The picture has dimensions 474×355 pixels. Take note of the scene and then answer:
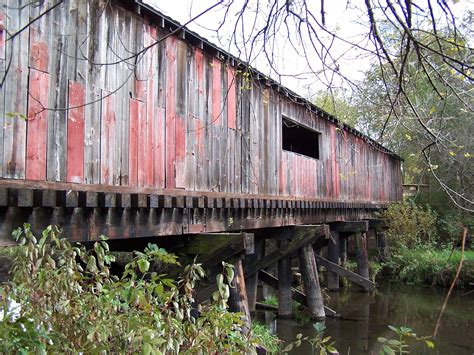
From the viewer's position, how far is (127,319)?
1.83 meters

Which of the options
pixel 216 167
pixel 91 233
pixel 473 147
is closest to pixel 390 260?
pixel 473 147

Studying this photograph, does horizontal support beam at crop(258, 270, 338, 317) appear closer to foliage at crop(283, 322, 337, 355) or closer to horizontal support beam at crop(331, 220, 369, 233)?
horizontal support beam at crop(331, 220, 369, 233)

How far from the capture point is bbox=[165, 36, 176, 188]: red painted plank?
17.1 ft

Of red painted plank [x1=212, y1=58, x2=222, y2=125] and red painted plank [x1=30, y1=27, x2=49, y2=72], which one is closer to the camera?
red painted plank [x1=30, y1=27, x2=49, y2=72]

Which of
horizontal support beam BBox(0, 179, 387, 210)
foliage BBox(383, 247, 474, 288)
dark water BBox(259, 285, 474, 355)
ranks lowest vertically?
dark water BBox(259, 285, 474, 355)

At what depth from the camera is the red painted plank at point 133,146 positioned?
463cm

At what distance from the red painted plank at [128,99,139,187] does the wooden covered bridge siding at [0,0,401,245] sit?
10 millimetres

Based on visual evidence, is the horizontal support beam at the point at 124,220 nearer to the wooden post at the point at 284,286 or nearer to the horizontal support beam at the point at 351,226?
the wooden post at the point at 284,286

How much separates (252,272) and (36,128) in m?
5.13

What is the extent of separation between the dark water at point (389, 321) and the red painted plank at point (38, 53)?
18.6 ft

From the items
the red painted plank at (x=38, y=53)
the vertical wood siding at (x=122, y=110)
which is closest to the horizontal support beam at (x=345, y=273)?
the vertical wood siding at (x=122, y=110)

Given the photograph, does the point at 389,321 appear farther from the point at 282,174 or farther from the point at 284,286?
the point at 282,174

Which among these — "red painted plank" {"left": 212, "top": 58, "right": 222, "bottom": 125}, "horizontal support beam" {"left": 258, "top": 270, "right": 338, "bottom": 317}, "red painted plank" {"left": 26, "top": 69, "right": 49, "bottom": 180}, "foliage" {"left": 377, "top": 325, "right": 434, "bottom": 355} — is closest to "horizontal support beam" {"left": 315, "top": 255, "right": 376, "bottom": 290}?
"horizontal support beam" {"left": 258, "top": 270, "right": 338, "bottom": 317}

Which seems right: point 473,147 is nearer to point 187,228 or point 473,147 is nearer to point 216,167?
point 216,167
